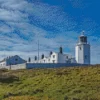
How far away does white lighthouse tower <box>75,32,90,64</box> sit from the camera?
113 metres

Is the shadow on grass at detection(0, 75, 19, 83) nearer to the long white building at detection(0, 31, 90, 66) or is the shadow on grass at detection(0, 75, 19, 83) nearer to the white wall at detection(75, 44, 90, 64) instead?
the long white building at detection(0, 31, 90, 66)

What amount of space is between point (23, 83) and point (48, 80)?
3.08m

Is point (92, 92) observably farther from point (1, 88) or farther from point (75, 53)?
point (75, 53)

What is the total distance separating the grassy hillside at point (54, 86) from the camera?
1411 inches

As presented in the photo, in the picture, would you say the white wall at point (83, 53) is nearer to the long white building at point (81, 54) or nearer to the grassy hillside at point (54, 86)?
the long white building at point (81, 54)

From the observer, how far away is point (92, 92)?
36625 millimetres

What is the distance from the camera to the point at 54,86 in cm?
4225

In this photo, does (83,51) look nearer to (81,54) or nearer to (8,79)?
(81,54)

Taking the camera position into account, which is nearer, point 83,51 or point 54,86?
point 54,86

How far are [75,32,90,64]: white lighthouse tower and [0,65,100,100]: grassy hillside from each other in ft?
196

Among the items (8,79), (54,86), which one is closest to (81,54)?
(8,79)

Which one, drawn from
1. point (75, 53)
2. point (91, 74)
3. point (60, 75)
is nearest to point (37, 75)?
point (60, 75)

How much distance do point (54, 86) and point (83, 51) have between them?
72436 millimetres

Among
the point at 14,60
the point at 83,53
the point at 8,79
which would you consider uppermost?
the point at 83,53
